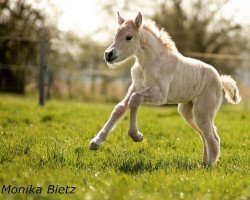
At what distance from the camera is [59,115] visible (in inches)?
443

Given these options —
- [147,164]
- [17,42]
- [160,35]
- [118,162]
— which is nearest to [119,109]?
[118,162]

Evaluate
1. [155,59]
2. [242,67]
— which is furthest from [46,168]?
[242,67]

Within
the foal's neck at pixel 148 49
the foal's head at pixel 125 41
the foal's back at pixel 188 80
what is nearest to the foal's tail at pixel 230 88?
the foal's back at pixel 188 80

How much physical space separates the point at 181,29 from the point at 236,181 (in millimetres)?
22661

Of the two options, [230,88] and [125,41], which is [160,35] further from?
[230,88]

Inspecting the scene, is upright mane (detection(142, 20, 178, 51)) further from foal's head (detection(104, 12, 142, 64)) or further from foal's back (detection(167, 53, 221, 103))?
foal's head (detection(104, 12, 142, 64))

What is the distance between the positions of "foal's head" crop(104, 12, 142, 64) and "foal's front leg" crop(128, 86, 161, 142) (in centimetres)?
53

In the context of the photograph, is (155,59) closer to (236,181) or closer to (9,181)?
(236,181)

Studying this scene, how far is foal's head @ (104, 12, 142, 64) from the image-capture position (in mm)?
6488

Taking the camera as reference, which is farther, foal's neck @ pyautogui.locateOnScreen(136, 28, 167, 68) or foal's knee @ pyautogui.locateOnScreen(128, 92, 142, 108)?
foal's neck @ pyautogui.locateOnScreen(136, 28, 167, 68)

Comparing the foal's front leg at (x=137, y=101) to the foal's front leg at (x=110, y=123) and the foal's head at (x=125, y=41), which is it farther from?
the foal's head at (x=125, y=41)

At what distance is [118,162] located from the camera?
6328mm

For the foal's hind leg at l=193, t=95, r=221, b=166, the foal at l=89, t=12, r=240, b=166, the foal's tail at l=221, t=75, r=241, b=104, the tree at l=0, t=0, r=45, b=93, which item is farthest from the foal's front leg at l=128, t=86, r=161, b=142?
the tree at l=0, t=0, r=45, b=93

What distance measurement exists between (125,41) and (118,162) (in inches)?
59.5
